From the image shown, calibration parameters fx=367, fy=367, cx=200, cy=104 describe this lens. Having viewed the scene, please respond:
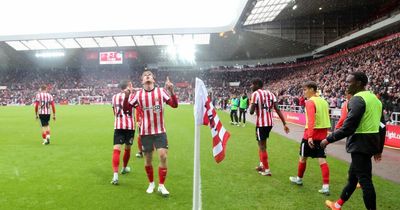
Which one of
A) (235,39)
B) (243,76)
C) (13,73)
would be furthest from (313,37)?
(13,73)

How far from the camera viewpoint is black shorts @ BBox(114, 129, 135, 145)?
7.37 meters

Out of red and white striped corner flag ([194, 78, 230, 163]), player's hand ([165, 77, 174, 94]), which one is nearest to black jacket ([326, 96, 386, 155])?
red and white striped corner flag ([194, 78, 230, 163])

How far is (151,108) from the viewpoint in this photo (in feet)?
20.6

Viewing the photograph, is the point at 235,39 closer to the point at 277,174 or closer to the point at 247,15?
the point at 247,15

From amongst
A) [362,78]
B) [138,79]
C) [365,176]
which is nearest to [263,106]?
[362,78]

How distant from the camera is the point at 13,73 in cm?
6662

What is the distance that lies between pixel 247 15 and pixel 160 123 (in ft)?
107

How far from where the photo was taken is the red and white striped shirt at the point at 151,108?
6266 mm

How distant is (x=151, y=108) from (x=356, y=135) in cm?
326

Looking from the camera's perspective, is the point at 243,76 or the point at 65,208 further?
the point at 243,76

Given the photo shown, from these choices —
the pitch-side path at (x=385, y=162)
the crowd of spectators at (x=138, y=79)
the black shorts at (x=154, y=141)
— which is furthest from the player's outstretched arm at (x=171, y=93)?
the crowd of spectators at (x=138, y=79)

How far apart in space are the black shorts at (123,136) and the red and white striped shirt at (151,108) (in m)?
1.26

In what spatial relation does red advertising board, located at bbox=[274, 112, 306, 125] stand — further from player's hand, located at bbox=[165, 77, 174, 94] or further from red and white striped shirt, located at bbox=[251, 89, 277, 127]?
player's hand, located at bbox=[165, 77, 174, 94]

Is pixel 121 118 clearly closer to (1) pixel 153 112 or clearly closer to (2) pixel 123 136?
(2) pixel 123 136
